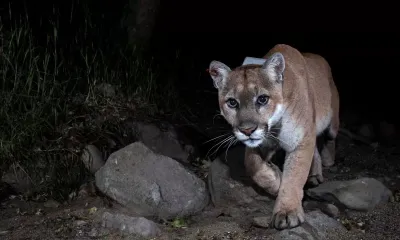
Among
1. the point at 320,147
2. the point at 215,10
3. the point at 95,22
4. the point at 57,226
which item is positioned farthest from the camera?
the point at 215,10

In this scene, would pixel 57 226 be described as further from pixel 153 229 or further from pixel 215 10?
pixel 215 10

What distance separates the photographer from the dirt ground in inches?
175

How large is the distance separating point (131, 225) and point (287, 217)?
114 cm

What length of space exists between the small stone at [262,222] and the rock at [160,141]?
1.62 m

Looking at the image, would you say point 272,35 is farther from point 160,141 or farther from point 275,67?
point 275,67

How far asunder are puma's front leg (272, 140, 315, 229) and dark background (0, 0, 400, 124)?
2.91 meters

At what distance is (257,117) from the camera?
4336 mm

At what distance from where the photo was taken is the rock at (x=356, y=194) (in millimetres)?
4848

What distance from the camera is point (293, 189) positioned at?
4.54 m

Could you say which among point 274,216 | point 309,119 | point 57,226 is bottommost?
point 57,226

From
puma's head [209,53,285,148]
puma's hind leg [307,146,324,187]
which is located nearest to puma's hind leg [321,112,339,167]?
puma's hind leg [307,146,324,187]

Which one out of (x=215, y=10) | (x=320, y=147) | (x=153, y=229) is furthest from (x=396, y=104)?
(x=153, y=229)

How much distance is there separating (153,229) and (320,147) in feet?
7.69

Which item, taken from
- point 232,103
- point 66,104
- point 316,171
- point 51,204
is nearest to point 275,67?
point 232,103
